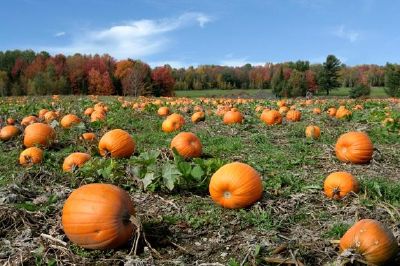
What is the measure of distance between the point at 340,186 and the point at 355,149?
227cm

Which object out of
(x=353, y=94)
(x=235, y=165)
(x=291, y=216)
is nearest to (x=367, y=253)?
(x=291, y=216)

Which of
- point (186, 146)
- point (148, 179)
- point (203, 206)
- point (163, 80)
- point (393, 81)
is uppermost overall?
point (163, 80)

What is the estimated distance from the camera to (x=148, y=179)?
586cm

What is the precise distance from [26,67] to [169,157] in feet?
293

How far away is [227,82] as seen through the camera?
106188 mm

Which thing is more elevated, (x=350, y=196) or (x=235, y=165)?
(x=235, y=165)

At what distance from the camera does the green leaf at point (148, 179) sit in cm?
584

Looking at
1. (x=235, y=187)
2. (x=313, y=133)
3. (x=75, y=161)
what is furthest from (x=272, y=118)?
(x=235, y=187)

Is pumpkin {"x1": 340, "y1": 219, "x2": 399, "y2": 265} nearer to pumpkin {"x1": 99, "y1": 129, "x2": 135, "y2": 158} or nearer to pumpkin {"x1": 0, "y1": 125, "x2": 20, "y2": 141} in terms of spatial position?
pumpkin {"x1": 99, "y1": 129, "x2": 135, "y2": 158}

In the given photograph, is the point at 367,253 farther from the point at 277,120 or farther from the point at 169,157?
the point at 277,120

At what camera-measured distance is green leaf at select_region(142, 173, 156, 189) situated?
5.84 m

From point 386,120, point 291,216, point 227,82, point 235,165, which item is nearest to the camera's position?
point 291,216

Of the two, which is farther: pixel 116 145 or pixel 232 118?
pixel 232 118

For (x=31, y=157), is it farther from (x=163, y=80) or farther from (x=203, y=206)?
(x=163, y=80)
